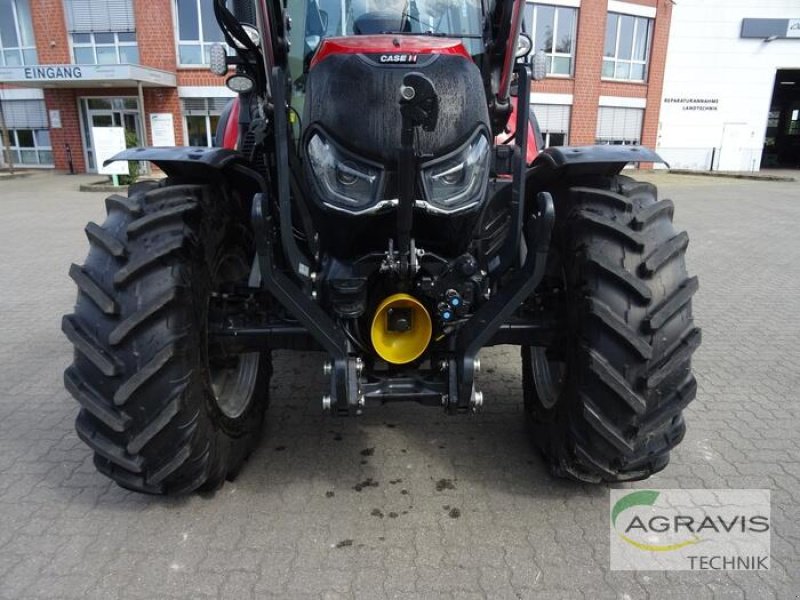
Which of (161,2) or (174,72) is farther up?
(161,2)

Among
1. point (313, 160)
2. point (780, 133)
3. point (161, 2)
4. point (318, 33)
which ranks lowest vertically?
point (780, 133)

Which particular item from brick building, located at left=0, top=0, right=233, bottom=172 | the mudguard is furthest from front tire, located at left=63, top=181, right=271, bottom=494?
brick building, located at left=0, top=0, right=233, bottom=172

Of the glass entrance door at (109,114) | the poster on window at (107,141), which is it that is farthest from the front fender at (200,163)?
the glass entrance door at (109,114)

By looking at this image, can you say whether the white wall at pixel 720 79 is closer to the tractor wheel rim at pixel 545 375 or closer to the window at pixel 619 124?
the window at pixel 619 124

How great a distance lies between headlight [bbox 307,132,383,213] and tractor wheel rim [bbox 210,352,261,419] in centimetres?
121

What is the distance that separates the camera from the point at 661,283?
2.63m

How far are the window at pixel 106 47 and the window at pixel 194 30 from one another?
1790 mm

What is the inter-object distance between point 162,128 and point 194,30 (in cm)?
382

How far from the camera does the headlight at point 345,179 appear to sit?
2.41 metres

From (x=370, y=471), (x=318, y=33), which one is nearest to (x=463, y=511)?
(x=370, y=471)

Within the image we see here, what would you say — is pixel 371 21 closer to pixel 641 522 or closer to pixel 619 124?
pixel 641 522

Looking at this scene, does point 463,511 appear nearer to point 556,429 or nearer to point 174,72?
point 556,429

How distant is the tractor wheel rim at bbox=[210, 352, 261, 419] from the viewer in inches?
128

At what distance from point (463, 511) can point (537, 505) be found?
37cm
